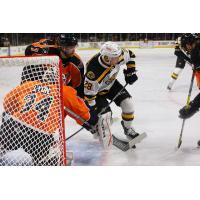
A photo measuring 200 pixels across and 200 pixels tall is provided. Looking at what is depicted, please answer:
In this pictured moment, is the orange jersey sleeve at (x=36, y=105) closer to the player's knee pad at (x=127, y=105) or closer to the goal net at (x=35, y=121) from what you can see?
the goal net at (x=35, y=121)

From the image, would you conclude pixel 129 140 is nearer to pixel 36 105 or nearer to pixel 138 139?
Result: pixel 138 139

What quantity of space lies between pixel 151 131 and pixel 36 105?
46.5 inches

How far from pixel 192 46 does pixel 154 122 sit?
636 millimetres

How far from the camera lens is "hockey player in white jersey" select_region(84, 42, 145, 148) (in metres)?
2.16

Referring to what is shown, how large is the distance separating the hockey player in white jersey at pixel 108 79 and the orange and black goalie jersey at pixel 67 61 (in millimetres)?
110

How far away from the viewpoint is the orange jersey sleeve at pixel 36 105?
167 cm

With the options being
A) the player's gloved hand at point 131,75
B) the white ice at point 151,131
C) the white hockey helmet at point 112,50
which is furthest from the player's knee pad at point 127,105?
the white hockey helmet at point 112,50

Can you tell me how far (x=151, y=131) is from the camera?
2625 mm

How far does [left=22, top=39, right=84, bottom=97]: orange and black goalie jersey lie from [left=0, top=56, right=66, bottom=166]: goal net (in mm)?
397

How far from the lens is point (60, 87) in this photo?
1675 mm

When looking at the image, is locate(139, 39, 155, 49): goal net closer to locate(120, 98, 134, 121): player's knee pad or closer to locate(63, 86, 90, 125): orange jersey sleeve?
locate(120, 98, 134, 121): player's knee pad

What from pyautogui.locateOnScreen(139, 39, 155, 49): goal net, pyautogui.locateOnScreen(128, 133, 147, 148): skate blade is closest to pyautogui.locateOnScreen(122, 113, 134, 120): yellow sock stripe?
pyautogui.locateOnScreen(128, 133, 147, 148): skate blade

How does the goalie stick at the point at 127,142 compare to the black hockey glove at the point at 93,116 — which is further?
the goalie stick at the point at 127,142

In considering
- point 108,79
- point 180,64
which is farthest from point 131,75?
point 180,64
